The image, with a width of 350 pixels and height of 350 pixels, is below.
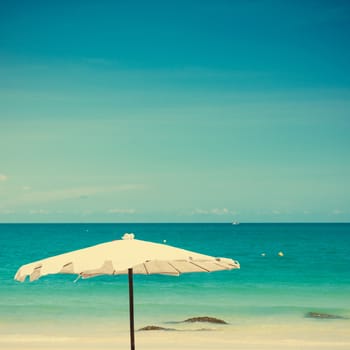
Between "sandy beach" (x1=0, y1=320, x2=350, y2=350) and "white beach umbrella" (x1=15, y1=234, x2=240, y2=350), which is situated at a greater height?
"white beach umbrella" (x1=15, y1=234, x2=240, y2=350)

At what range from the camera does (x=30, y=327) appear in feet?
62.9

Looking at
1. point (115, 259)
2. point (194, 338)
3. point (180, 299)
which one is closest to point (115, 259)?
point (115, 259)

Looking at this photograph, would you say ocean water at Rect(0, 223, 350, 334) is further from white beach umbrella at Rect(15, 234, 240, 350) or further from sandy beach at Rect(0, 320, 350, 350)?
white beach umbrella at Rect(15, 234, 240, 350)

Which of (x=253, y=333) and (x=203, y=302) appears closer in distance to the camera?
(x=253, y=333)

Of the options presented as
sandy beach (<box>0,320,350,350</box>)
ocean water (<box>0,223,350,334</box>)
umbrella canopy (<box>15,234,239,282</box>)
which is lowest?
sandy beach (<box>0,320,350,350</box>)

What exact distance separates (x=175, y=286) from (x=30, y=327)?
42.8ft

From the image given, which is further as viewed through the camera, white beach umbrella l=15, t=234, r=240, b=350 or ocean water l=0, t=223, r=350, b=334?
ocean water l=0, t=223, r=350, b=334

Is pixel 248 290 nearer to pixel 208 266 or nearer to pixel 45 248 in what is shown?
pixel 208 266

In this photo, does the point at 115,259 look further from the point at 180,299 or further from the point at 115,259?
the point at 180,299

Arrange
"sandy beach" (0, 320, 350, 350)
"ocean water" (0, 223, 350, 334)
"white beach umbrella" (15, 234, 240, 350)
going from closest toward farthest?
"white beach umbrella" (15, 234, 240, 350) < "sandy beach" (0, 320, 350, 350) < "ocean water" (0, 223, 350, 334)

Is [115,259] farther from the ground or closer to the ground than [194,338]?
farther from the ground

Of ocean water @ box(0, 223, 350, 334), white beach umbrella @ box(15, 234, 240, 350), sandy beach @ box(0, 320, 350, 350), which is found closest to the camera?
white beach umbrella @ box(15, 234, 240, 350)

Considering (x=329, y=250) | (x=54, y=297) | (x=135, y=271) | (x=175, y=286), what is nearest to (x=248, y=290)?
(x=175, y=286)

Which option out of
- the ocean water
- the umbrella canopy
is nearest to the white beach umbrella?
the umbrella canopy
